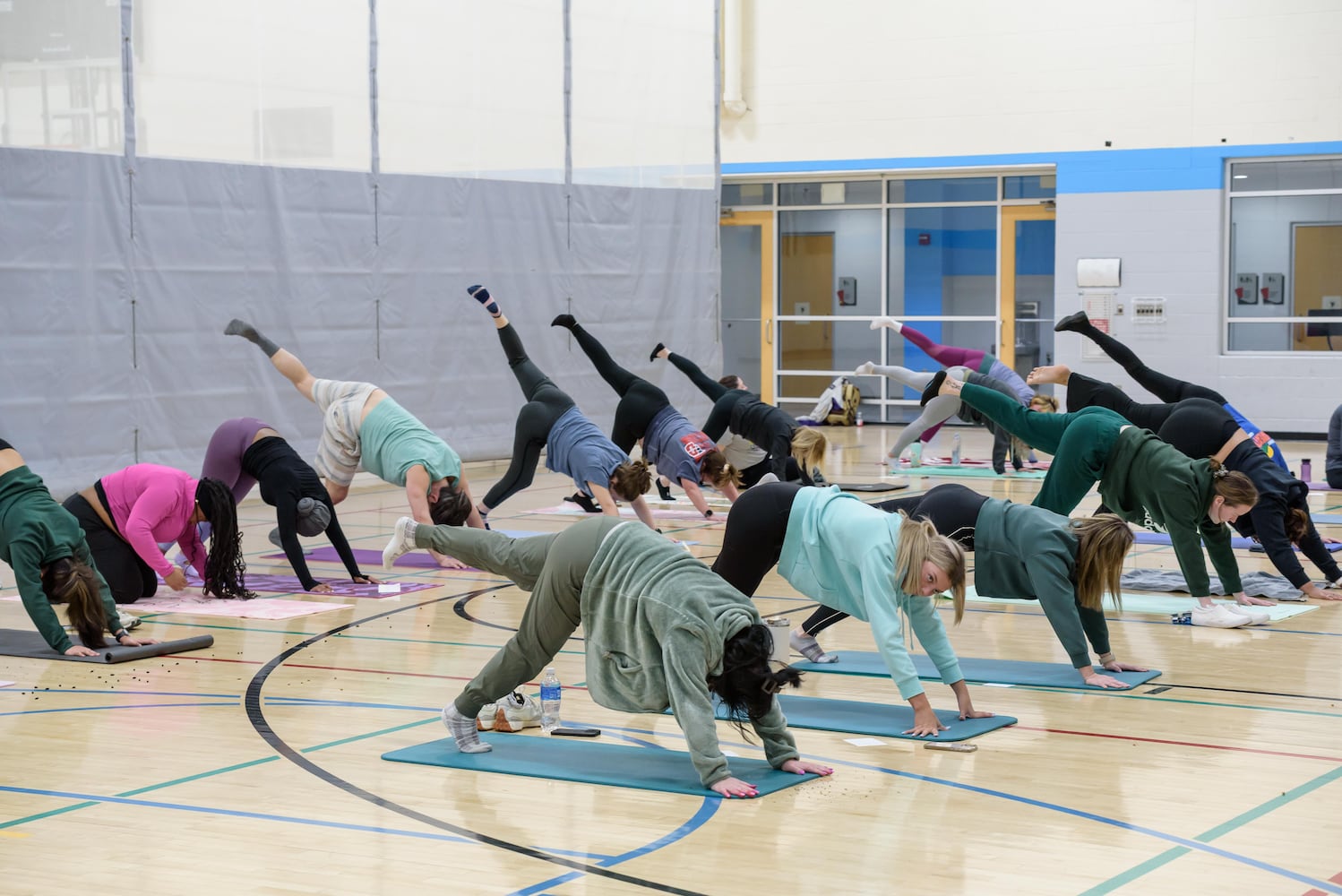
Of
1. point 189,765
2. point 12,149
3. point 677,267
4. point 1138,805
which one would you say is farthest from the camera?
point 677,267

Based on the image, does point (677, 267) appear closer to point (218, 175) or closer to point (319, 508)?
point (218, 175)

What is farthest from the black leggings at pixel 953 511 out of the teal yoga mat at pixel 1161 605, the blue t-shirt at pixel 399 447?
the blue t-shirt at pixel 399 447

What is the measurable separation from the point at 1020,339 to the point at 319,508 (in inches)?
496

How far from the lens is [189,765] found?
5102 millimetres

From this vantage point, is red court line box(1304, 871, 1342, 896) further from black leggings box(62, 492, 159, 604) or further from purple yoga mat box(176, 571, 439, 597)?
black leggings box(62, 492, 159, 604)

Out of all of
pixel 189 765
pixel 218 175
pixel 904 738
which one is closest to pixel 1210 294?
pixel 218 175

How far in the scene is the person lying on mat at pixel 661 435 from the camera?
11.2 metres

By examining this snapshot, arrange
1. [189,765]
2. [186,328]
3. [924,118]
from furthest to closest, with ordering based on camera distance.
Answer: [924,118] < [186,328] < [189,765]

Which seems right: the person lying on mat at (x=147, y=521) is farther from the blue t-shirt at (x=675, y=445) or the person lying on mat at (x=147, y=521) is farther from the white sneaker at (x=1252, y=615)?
the white sneaker at (x=1252, y=615)

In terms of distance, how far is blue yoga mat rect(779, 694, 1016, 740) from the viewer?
214 inches

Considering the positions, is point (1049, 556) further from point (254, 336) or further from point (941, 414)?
point (941, 414)

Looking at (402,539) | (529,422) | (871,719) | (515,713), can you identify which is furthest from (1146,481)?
(529,422)

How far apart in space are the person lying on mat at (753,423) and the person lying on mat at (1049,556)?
4828 mm

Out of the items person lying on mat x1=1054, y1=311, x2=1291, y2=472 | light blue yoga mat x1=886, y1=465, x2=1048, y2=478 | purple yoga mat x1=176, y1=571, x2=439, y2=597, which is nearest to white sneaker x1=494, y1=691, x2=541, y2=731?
purple yoga mat x1=176, y1=571, x2=439, y2=597
